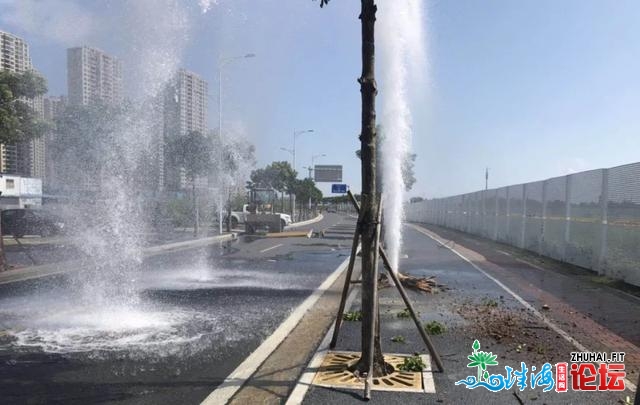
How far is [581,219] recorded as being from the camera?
1498 centimetres

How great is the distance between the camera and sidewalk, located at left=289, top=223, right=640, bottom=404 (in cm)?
476

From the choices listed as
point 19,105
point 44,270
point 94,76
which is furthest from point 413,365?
point 19,105

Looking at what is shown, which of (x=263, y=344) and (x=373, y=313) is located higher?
(x=373, y=313)

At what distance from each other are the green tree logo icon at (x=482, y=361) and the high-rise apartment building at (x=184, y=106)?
1385cm

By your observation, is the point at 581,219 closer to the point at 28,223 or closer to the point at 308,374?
the point at 308,374

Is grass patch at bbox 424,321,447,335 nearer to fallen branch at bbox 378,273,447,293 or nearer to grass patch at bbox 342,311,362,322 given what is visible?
grass patch at bbox 342,311,362,322

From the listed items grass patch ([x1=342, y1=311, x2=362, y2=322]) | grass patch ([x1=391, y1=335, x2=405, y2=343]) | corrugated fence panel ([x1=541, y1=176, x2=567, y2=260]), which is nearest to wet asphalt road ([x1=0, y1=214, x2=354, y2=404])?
grass patch ([x1=342, y1=311, x2=362, y2=322])

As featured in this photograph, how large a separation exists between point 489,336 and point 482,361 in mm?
1558

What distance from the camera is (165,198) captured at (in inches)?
1124

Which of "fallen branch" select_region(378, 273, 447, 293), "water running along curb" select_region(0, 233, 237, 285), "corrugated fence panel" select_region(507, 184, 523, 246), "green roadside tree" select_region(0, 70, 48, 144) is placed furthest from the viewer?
"corrugated fence panel" select_region(507, 184, 523, 246)

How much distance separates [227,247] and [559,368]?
17.0m

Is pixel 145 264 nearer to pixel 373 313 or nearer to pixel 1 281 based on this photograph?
pixel 1 281

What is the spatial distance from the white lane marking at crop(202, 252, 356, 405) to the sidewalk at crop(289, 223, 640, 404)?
0.60m

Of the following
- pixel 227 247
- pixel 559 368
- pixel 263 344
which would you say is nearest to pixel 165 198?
pixel 227 247
